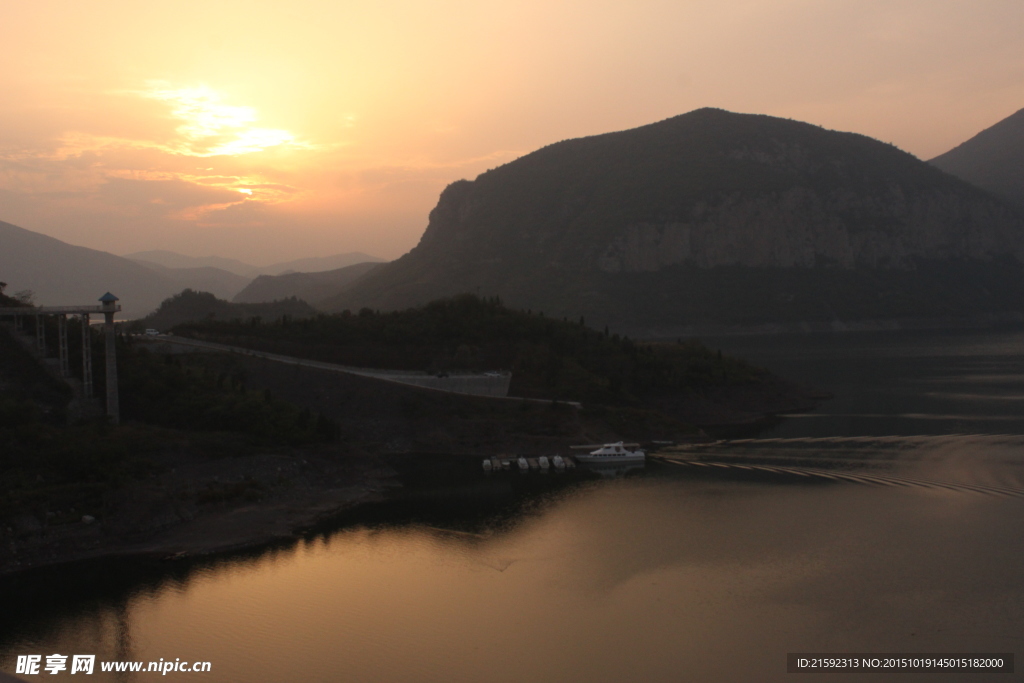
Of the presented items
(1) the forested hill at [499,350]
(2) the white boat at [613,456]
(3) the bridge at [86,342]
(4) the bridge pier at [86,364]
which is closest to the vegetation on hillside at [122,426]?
(4) the bridge pier at [86,364]

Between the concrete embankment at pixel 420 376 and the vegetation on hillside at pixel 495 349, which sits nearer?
the concrete embankment at pixel 420 376

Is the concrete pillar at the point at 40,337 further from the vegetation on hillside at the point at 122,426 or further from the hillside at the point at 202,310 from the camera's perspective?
the hillside at the point at 202,310

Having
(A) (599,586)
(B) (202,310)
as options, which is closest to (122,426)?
(A) (599,586)

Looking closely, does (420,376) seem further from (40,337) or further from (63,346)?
(40,337)

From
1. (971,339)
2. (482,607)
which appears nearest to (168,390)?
(482,607)

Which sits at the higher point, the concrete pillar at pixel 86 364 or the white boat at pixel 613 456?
the concrete pillar at pixel 86 364

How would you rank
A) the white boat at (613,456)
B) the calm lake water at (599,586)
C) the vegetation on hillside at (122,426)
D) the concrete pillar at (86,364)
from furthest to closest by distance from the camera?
the white boat at (613,456) → the concrete pillar at (86,364) → the vegetation on hillside at (122,426) → the calm lake water at (599,586)
